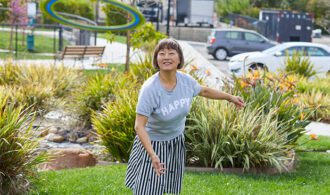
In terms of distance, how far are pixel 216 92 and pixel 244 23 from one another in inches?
1666

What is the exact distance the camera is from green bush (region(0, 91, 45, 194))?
21.4 feet

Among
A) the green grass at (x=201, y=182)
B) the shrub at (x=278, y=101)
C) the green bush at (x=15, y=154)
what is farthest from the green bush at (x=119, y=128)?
the green bush at (x=15, y=154)

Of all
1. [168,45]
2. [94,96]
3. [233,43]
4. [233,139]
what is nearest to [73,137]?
[94,96]

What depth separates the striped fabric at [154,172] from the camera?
Result: 5.30m

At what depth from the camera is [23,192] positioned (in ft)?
22.0

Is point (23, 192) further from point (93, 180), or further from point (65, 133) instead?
point (65, 133)

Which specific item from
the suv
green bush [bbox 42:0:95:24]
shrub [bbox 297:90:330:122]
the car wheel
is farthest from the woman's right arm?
green bush [bbox 42:0:95:24]

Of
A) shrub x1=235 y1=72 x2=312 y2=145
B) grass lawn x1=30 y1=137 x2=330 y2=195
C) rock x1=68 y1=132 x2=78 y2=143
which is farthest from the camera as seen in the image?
rock x1=68 y1=132 x2=78 y2=143

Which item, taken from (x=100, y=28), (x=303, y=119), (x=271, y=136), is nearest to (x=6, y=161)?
(x=271, y=136)

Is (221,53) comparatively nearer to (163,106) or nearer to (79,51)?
(79,51)

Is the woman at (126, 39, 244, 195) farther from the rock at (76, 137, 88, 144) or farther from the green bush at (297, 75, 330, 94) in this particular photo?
the green bush at (297, 75, 330, 94)

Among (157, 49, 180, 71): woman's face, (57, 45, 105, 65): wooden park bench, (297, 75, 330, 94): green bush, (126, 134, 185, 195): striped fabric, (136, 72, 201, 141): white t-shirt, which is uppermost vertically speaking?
(157, 49, 180, 71): woman's face

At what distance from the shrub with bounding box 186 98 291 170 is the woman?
2783mm

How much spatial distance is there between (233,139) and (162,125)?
316 cm
